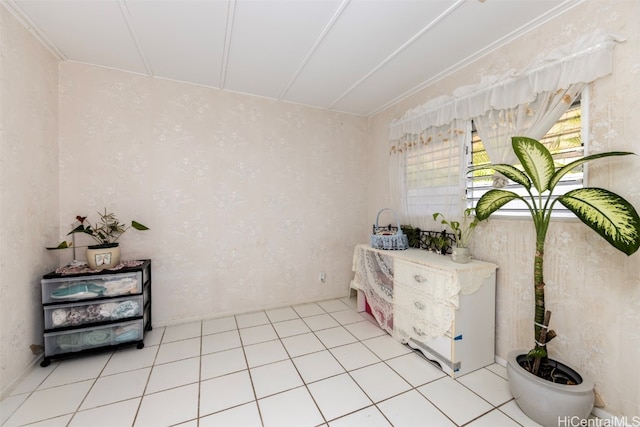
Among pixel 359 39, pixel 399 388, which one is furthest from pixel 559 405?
pixel 359 39

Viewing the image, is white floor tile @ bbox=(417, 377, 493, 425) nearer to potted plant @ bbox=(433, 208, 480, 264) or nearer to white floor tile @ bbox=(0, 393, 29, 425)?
potted plant @ bbox=(433, 208, 480, 264)

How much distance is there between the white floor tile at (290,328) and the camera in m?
2.50

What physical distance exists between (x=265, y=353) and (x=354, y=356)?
0.76m

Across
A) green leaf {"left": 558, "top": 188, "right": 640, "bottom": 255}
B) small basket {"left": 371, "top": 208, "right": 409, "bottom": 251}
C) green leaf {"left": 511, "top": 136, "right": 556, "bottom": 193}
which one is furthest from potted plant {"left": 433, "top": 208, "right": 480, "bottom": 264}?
green leaf {"left": 558, "top": 188, "right": 640, "bottom": 255}

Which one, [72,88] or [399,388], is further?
[72,88]

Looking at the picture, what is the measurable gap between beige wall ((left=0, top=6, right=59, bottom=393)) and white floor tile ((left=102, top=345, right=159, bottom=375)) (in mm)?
520

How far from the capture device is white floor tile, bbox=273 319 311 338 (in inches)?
98.5

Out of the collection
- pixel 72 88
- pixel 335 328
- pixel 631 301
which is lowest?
pixel 335 328

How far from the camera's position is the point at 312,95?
2943 mm

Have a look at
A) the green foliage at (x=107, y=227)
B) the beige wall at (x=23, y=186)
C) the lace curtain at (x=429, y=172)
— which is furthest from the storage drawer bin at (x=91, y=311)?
the lace curtain at (x=429, y=172)

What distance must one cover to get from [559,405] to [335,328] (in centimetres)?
170

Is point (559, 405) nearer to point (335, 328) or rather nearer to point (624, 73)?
point (335, 328)

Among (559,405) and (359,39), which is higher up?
(359,39)

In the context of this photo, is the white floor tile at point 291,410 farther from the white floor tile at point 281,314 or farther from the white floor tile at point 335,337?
the white floor tile at point 281,314
